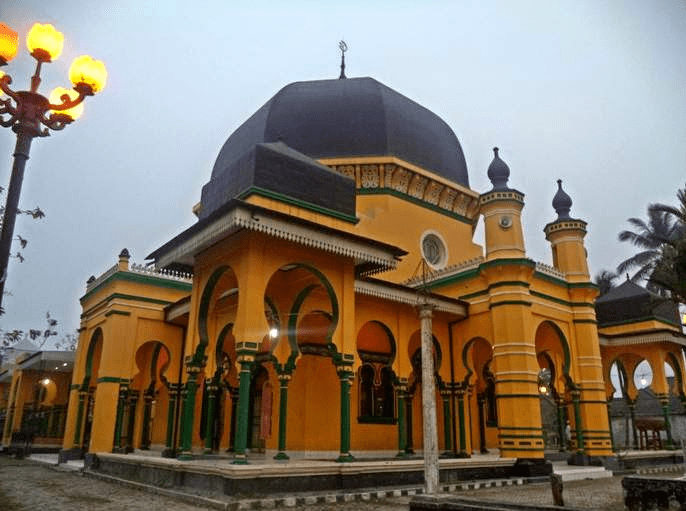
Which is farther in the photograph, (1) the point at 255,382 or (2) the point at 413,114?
(2) the point at 413,114

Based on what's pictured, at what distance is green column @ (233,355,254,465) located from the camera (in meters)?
9.82

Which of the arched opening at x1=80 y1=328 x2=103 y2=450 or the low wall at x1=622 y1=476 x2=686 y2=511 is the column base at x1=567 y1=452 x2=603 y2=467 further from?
the arched opening at x1=80 y1=328 x2=103 y2=450

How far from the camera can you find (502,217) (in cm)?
1603

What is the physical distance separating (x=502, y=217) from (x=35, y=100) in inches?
500

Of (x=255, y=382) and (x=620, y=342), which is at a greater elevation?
(x=620, y=342)

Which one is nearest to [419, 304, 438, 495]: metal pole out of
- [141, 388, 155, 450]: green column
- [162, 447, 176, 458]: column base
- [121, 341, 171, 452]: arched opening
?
[162, 447, 176, 458]: column base

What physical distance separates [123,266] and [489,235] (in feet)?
35.7

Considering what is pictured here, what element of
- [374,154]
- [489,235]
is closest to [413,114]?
[374,154]

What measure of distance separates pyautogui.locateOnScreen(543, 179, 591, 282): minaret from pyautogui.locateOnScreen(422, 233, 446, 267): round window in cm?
354

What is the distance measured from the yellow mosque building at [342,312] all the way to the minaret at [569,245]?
0.20 ft

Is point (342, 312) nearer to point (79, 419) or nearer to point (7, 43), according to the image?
point (7, 43)

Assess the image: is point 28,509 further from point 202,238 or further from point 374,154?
point 374,154

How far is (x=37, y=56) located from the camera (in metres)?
6.23

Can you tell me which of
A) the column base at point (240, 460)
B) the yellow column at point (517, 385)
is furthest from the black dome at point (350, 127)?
the column base at point (240, 460)
